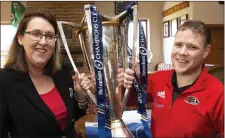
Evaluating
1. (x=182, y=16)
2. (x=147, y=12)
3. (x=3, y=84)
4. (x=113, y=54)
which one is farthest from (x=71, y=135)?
(x=147, y=12)

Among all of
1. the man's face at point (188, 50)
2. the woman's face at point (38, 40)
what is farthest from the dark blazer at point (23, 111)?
the man's face at point (188, 50)

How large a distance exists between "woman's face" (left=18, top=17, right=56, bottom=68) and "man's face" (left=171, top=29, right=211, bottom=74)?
1.44ft

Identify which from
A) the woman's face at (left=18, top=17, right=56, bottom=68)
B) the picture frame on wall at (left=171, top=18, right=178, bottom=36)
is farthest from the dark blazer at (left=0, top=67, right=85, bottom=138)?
the picture frame on wall at (left=171, top=18, right=178, bottom=36)

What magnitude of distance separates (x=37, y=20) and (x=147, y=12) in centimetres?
726

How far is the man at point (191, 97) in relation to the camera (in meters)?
0.94

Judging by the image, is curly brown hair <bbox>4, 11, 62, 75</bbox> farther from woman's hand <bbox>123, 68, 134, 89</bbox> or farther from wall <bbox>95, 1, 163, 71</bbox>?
wall <bbox>95, 1, 163, 71</bbox>

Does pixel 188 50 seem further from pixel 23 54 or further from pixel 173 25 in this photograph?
pixel 173 25

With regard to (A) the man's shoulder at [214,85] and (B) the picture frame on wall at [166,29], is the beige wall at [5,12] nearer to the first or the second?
(B) the picture frame on wall at [166,29]

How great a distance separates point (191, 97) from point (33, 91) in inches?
22.5

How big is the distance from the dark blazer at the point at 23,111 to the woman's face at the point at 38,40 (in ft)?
0.33

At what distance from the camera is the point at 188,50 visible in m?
0.94

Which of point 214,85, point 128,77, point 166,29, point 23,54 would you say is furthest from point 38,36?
point 166,29

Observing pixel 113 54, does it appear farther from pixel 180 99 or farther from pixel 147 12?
pixel 147 12

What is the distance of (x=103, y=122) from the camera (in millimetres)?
814
